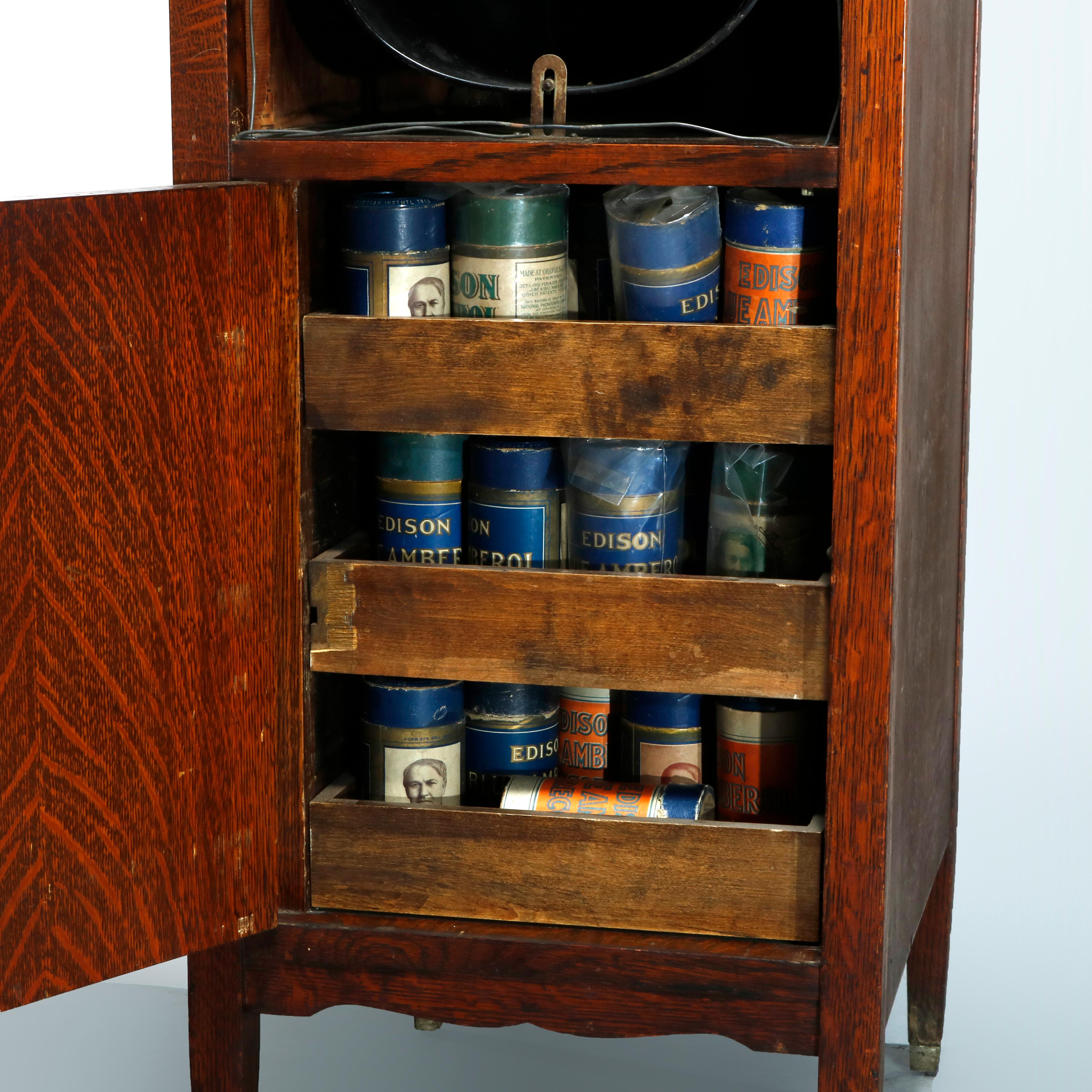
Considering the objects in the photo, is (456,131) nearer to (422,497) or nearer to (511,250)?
(511,250)

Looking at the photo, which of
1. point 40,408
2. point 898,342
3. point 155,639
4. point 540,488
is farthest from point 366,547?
point 898,342

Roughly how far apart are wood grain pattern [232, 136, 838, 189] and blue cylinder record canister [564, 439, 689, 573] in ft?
0.82

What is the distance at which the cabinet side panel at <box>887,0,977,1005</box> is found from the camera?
154 cm

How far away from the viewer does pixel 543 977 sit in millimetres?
1598

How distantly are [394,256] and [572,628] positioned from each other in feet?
1.19

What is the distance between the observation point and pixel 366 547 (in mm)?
1757

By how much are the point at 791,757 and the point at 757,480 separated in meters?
0.25

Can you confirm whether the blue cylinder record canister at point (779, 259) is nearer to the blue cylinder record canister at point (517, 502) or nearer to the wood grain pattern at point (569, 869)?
the blue cylinder record canister at point (517, 502)

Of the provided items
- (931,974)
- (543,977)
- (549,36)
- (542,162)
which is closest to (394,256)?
(542,162)

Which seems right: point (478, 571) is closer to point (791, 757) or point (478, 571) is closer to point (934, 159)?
point (791, 757)

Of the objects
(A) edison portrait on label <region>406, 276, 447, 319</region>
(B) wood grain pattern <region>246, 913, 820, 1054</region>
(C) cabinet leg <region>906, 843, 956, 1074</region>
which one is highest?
(A) edison portrait on label <region>406, 276, 447, 319</region>

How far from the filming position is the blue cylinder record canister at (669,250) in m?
1.57

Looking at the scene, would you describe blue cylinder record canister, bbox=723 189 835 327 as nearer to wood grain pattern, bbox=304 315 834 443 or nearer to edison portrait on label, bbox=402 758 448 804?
wood grain pattern, bbox=304 315 834 443

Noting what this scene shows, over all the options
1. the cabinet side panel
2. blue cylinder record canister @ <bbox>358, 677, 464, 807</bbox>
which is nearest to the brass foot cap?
the cabinet side panel
